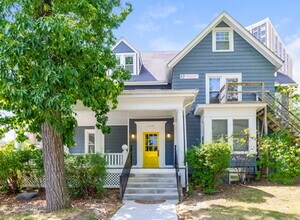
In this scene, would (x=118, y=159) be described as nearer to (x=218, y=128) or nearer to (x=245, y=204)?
(x=218, y=128)

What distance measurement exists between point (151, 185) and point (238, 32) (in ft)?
32.1

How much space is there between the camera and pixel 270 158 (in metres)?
14.0

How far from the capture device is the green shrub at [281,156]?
12648mm

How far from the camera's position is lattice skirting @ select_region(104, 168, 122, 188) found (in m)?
12.4

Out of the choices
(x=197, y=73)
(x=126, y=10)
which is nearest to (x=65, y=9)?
(x=126, y=10)

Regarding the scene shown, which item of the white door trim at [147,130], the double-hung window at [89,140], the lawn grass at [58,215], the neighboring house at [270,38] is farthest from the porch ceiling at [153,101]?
the neighboring house at [270,38]

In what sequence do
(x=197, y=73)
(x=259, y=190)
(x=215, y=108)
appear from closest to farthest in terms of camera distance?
(x=259, y=190)
(x=215, y=108)
(x=197, y=73)

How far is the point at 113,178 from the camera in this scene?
12.5 metres

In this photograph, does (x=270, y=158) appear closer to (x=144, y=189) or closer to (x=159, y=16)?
(x=144, y=189)

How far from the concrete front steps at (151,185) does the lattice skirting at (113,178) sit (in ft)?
2.00

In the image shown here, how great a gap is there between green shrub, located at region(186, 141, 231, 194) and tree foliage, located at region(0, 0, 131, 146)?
4.33 m

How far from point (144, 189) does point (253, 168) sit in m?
6.14

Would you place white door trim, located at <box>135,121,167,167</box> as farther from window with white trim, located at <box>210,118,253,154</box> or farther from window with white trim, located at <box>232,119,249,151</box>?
window with white trim, located at <box>232,119,249,151</box>

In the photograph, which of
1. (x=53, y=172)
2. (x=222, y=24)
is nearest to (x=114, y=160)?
(x=53, y=172)
